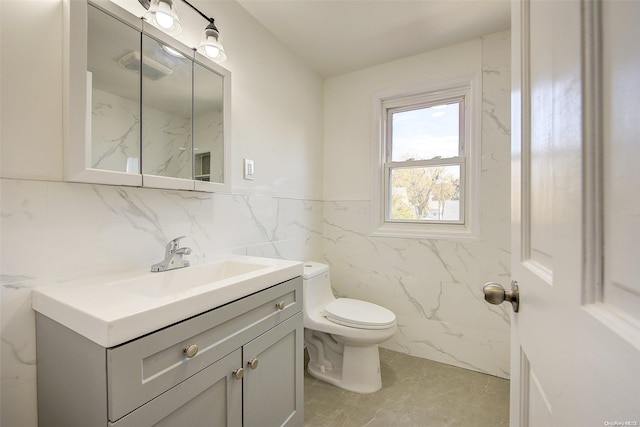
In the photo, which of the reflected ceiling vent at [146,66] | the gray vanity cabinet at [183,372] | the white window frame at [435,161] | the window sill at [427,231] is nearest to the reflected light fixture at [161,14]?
the reflected ceiling vent at [146,66]

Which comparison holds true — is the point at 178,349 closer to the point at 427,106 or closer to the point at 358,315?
the point at 358,315

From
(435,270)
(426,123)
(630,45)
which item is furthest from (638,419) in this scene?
(426,123)

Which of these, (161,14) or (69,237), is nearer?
(69,237)

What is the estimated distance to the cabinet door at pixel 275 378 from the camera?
3.33ft

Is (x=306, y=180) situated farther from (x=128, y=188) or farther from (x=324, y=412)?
(x=324, y=412)

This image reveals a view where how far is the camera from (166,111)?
1.21 m

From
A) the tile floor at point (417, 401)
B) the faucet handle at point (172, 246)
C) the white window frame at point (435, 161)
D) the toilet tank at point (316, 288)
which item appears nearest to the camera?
the faucet handle at point (172, 246)

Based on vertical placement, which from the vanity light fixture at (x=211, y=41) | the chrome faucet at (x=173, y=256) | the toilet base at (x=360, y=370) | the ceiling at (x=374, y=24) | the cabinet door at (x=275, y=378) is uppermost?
the ceiling at (x=374, y=24)

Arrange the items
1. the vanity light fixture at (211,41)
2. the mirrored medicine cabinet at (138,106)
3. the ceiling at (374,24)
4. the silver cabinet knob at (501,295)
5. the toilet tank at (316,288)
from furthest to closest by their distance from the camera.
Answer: the toilet tank at (316,288) < the ceiling at (374,24) < the vanity light fixture at (211,41) < the mirrored medicine cabinet at (138,106) < the silver cabinet knob at (501,295)

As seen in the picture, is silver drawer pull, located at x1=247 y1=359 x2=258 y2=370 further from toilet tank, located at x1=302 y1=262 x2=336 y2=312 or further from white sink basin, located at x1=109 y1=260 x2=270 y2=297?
toilet tank, located at x1=302 y1=262 x2=336 y2=312

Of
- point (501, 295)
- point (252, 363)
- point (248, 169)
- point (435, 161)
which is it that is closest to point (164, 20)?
point (248, 169)

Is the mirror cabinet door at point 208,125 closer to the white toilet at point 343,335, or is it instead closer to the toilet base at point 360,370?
the white toilet at point 343,335

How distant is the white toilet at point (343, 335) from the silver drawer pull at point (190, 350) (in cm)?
99

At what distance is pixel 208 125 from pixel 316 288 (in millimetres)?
1207
